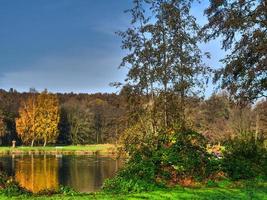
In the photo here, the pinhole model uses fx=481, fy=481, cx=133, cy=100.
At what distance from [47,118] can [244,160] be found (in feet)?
276

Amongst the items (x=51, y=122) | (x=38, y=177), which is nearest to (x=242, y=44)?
(x=38, y=177)

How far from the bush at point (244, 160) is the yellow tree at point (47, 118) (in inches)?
3178

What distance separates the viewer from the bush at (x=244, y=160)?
16.3 m

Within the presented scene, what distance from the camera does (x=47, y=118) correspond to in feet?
324

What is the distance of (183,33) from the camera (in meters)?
20.6

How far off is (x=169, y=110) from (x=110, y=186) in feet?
22.0

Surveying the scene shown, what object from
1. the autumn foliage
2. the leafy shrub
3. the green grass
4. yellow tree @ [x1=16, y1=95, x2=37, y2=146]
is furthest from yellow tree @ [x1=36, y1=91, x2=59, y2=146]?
the green grass

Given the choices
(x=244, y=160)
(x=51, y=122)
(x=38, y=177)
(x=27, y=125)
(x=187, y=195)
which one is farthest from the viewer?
(x=51, y=122)

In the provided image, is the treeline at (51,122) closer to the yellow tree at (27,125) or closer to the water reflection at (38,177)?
the yellow tree at (27,125)

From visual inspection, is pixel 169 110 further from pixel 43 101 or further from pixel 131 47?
pixel 43 101

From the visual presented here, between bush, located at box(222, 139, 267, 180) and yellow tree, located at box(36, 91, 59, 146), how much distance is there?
8072 centimetres

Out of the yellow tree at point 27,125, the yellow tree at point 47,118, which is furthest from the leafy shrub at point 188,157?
the yellow tree at point 27,125

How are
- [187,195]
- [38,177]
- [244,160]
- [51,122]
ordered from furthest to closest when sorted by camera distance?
[51,122]
[38,177]
[244,160]
[187,195]

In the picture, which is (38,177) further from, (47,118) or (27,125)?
(47,118)
